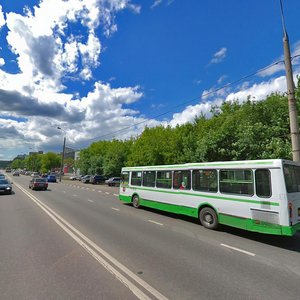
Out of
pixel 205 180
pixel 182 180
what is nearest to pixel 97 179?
pixel 182 180

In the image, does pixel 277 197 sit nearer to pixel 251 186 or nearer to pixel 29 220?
pixel 251 186

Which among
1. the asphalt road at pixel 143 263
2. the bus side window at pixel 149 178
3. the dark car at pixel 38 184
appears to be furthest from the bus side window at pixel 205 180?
the dark car at pixel 38 184

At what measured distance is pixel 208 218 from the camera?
30.5ft

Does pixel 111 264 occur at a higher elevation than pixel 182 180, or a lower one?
lower

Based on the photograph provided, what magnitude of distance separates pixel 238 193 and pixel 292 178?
1.67 meters

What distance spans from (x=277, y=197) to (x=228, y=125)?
15.0 m

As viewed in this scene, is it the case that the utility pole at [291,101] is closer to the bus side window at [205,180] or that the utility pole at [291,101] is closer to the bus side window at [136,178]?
the bus side window at [205,180]

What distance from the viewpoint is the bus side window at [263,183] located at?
24.5 feet

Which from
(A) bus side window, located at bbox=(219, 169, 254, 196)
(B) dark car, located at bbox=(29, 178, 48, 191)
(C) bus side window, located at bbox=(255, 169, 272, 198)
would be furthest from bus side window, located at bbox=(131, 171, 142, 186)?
(B) dark car, located at bbox=(29, 178, 48, 191)

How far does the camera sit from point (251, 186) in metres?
7.93

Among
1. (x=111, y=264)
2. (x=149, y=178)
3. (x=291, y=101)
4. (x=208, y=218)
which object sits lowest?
(x=111, y=264)

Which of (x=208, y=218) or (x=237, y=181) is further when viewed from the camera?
(x=208, y=218)

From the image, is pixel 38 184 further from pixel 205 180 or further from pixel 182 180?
pixel 205 180

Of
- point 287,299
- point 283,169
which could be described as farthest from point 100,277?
point 283,169
